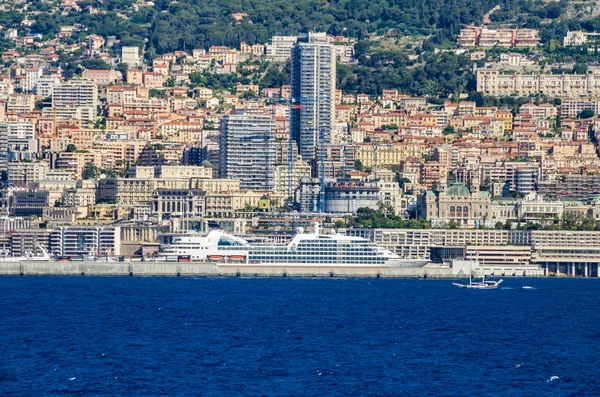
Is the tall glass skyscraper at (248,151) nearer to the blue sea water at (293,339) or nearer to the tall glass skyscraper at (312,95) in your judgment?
the tall glass skyscraper at (312,95)

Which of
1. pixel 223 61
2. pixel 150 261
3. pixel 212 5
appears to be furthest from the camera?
pixel 212 5

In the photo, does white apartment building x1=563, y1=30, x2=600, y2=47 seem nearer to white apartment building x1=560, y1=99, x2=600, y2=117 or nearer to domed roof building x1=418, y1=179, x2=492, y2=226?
white apartment building x1=560, y1=99, x2=600, y2=117

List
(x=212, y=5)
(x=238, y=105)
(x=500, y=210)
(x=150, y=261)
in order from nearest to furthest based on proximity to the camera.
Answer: (x=150, y=261) < (x=500, y=210) < (x=238, y=105) < (x=212, y=5)

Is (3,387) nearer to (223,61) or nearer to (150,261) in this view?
(150,261)

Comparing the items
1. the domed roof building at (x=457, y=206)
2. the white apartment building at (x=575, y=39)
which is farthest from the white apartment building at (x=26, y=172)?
the white apartment building at (x=575, y=39)

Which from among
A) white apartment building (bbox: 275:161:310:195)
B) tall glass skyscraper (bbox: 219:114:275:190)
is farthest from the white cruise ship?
white apartment building (bbox: 275:161:310:195)

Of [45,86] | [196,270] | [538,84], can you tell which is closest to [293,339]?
[196,270]

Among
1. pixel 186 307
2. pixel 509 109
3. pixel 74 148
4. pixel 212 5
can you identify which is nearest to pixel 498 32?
pixel 509 109
